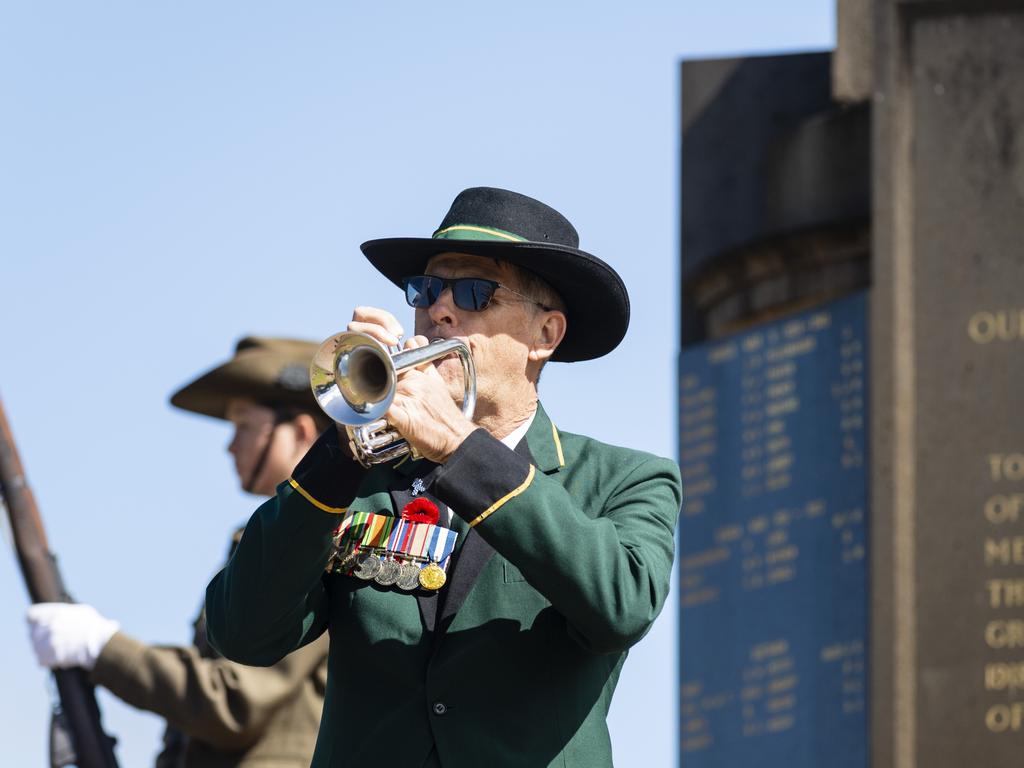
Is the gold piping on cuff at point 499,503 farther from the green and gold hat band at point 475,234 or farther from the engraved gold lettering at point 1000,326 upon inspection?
the engraved gold lettering at point 1000,326

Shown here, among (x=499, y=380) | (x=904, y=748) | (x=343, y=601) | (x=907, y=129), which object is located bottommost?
(x=904, y=748)

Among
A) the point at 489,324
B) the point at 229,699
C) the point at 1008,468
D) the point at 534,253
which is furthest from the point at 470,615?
the point at 1008,468

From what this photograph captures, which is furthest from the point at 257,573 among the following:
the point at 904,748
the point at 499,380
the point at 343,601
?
the point at 904,748

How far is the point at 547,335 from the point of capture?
5598 millimetres

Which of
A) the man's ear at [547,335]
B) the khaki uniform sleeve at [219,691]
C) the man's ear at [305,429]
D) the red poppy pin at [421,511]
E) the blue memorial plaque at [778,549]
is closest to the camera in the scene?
the red poppy pin at [421,511]

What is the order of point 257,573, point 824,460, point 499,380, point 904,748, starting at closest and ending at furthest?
point 257,573 < point 499,380 < point 904,748 < point 824,460

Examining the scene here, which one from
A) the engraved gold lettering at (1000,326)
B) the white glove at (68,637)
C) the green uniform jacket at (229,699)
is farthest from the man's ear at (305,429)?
the engraved gold lettering at (1000,326)

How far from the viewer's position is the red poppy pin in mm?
5293

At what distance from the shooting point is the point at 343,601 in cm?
519

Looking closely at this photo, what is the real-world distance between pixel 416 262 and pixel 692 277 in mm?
8385

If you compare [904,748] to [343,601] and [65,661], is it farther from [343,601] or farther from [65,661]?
[343,601]

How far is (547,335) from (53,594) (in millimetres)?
4032

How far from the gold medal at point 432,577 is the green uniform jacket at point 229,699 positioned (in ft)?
10.4

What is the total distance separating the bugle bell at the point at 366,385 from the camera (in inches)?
196
